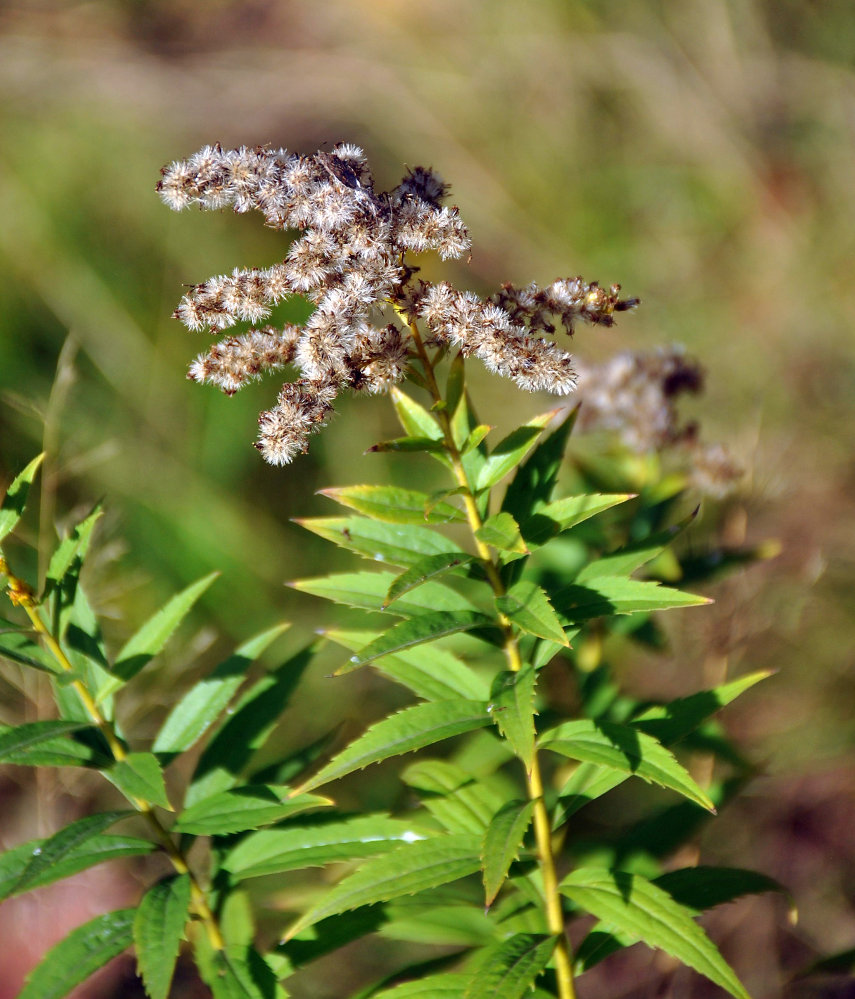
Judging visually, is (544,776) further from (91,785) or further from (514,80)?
Answer: (514,80)

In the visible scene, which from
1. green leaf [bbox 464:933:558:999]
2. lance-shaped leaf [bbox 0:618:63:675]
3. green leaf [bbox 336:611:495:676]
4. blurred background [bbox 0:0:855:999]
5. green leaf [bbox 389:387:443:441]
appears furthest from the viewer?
blurred background [bbox 0:0:855:999]

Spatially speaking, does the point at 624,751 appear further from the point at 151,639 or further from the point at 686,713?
the point at 151,639

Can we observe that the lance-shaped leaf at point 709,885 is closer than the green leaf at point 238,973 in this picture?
No

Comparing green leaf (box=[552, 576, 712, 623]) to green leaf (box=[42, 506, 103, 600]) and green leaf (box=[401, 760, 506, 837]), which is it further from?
green leaf (box=[42, 506, 103, 600])

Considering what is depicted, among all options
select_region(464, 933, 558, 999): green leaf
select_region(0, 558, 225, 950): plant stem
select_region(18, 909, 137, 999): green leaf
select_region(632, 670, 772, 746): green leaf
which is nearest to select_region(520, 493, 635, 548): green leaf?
select_region(632, 670, 772, 746): green leaf

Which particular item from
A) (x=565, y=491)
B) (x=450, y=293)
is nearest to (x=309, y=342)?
(x=450, y=293)

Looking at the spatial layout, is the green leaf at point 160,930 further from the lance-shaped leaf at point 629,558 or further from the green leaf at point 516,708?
the lance-shaped leaf at point 629,558

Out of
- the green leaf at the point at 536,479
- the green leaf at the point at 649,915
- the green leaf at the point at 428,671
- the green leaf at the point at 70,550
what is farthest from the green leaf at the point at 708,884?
the green leaf at the point at 70,550
